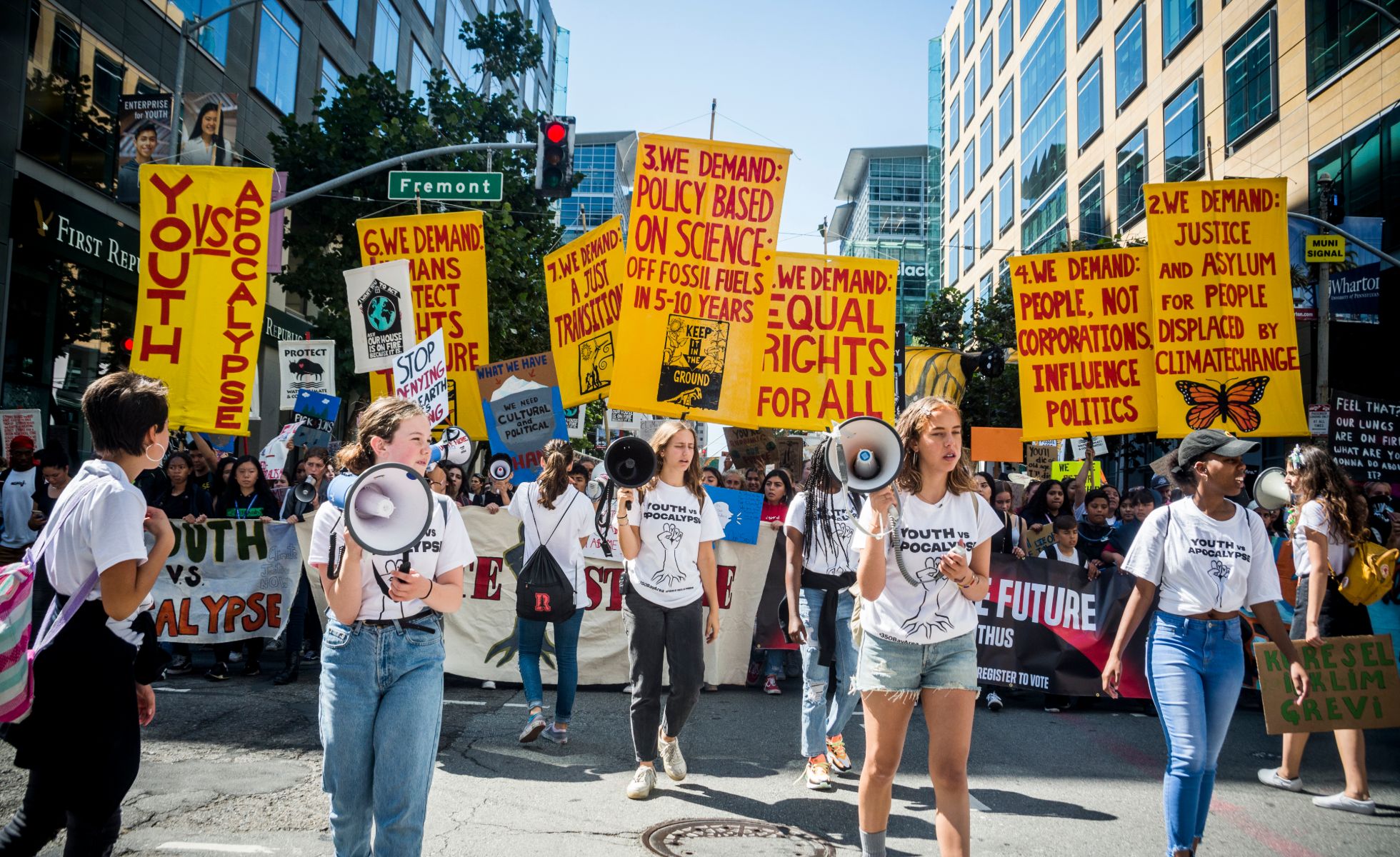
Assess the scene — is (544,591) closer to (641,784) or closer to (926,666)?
(641,784)

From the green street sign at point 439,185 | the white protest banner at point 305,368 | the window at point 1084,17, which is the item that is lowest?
the white protest banner at point 305,368

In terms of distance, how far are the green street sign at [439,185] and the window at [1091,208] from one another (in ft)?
86.4

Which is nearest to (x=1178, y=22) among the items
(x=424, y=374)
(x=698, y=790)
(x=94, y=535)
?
(x=424, y=374)

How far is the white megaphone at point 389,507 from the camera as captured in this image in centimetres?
280

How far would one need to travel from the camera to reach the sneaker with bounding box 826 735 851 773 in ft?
18.5

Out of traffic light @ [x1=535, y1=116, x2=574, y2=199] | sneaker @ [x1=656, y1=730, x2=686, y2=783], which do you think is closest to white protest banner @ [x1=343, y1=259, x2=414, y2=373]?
traffic light @ [x1=535, y1=116, x2=574, y2=199]

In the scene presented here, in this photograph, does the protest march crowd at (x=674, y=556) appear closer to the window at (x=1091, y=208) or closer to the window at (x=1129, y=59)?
the window at (x=1129, y=59)

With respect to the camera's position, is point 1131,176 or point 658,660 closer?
point 658,660

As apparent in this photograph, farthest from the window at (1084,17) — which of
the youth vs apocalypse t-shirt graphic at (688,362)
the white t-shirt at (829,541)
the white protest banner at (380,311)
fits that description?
the white t-shirt at (829,541)

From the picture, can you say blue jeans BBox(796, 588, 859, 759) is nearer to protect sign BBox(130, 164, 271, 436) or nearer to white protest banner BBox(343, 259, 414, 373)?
protect sign BBox(130, 164, 271, 436)

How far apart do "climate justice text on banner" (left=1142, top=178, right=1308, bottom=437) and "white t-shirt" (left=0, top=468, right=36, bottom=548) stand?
10.6 m

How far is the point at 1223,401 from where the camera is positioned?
29.2 feet

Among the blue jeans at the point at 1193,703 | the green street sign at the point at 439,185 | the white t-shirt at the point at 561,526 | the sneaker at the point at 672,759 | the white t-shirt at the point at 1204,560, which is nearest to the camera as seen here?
the blue jeans at the point at 1193,703

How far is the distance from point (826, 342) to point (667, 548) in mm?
4146
